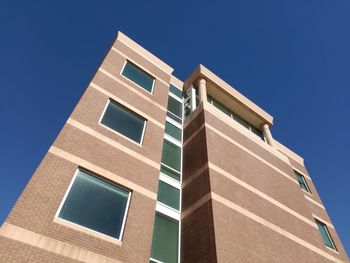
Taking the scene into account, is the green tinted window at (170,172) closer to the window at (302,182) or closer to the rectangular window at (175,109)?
A: the rectangular window at (175,109)

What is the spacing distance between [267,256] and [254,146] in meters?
7.32

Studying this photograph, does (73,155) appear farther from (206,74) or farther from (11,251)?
(206,74)

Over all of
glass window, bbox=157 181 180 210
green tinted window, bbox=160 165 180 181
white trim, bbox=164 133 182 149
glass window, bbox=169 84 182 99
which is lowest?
glass window, bbox=157 181 180 210

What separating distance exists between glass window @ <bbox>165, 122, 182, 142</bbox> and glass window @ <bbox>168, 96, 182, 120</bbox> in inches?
54.6

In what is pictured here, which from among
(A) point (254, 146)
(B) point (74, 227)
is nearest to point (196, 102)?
(A) point (254, 146)

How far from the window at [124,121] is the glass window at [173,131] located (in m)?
2.04

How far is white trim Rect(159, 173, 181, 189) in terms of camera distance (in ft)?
40.4

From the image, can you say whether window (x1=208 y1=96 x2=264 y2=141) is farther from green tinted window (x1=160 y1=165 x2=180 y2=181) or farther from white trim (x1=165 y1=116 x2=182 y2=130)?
green tinted window (x1=160 y1=165 x2=180 y2=181)

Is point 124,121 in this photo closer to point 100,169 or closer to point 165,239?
point 100,169

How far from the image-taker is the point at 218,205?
35.3 feet

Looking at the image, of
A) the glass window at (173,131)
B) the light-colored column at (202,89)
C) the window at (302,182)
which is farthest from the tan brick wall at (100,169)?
the window at (302,182)

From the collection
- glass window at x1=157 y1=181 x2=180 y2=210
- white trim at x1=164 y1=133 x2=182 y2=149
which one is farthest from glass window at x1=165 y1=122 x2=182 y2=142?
glass window at x1=157 y1=181 x2=180 y2=210

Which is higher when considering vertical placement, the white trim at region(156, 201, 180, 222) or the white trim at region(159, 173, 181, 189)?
the white trim at region(159, 173, 181, 189)

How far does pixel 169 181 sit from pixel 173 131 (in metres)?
3.83
